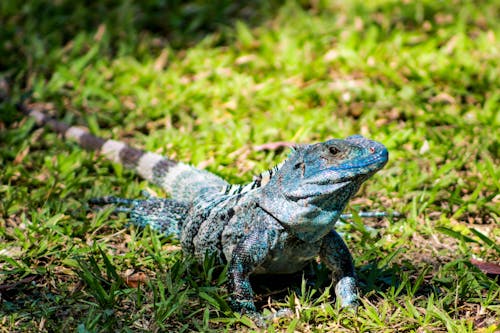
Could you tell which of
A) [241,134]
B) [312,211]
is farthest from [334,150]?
[241,134]

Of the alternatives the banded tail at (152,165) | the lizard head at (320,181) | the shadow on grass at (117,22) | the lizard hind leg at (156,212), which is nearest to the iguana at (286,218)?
the lizard head at (320,181)

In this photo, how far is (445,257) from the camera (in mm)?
4238

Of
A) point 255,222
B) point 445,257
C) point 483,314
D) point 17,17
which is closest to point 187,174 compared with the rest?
point 255,222

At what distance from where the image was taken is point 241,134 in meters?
5.63

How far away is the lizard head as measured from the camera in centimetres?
336

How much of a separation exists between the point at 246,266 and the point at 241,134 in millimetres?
2179

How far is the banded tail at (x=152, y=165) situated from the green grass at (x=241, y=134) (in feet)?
0.33

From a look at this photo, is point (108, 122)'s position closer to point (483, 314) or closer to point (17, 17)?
point (17, 17)

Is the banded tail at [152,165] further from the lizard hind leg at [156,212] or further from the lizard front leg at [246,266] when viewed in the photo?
the lizard front leg at [246,266]

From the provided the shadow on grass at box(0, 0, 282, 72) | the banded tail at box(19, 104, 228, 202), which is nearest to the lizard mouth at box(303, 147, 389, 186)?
the banded tail at box(19, 104, 228, 202)

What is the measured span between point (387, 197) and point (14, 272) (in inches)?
96.8

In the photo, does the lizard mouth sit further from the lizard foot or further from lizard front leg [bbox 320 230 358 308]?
the lizard foot

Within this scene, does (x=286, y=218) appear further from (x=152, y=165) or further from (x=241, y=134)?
(x=241, y=134)

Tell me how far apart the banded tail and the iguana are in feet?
1.09
